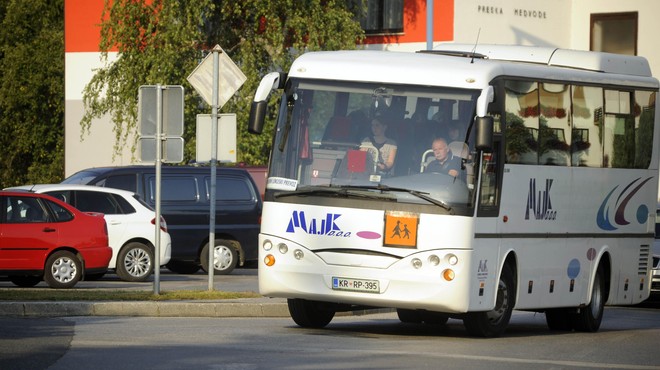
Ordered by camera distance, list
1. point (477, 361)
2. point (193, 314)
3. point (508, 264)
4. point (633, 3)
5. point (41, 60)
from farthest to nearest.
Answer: point (41, 60) → point (633, 3) → point (193, 314) → point (508, 264) → point (477, 361)

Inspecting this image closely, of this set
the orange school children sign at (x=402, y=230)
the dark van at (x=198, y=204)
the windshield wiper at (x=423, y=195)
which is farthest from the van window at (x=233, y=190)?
the orange school children sign at (x=402, y=230)

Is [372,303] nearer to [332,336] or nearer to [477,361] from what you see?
[332,336]

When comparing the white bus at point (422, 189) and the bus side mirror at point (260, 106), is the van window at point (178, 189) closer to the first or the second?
the white bus at point (422, 189)

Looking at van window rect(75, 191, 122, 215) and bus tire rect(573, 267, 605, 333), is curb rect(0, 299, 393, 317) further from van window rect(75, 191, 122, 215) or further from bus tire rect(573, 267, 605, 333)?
van window rect(75, 191, 122, 215)

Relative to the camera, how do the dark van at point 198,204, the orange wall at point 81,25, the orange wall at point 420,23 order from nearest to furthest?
the dark van at point 198,204 < the orange wall at point 420,23 < the orange wall at point 81,25

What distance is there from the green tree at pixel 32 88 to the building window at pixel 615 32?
23349 mm

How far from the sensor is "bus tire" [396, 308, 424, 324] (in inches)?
717

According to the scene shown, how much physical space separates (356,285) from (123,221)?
11440mm

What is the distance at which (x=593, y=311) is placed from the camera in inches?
733

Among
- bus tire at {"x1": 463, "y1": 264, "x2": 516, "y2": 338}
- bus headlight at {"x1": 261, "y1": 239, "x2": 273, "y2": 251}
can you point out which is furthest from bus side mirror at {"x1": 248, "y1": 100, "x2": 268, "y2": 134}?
bus tire at {"x1": 463, "y1": 264, "x2": 516, "y2": 338}

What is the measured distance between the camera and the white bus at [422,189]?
50.1ft

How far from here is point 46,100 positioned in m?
61.8

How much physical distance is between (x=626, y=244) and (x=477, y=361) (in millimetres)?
6487

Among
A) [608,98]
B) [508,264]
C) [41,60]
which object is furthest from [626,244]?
[41,60]
